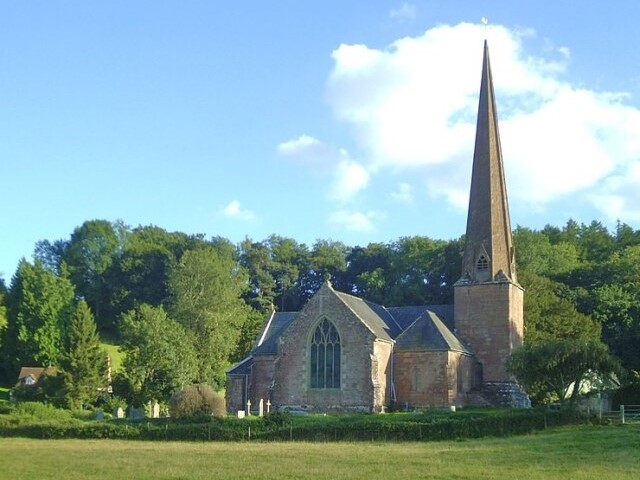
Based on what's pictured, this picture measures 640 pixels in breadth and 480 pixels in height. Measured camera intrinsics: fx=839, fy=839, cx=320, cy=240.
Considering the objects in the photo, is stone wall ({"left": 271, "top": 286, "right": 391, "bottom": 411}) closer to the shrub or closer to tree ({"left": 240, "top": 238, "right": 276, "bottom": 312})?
the shrub

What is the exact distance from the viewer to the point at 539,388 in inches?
1847

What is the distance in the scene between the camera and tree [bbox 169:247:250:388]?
239 feet

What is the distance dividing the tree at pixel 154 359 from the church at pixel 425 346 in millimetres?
6529

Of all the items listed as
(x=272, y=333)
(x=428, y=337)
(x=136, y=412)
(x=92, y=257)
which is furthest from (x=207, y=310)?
(x=92, y=257)

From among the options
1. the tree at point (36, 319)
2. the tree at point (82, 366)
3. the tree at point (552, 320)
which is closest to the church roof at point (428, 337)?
the tree at point (552, 320)

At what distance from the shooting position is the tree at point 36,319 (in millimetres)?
79250

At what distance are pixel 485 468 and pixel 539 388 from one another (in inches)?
929

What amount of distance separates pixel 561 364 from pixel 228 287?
132 ft

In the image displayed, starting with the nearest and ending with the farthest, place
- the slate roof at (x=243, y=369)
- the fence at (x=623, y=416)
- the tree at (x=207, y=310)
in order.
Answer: the fence at (x=623, y=416) → the slate roof at (x=243, y=369) → the tree at (x=207, y=310)

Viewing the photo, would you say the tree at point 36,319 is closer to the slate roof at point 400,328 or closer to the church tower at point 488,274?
the slate roof at point 400,328

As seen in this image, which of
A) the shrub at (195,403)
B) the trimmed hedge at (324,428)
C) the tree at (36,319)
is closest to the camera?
the trimmed hedge at (324,428)

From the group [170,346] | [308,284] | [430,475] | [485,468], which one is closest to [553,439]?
[485,468]

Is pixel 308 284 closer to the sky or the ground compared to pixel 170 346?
closer to the sky

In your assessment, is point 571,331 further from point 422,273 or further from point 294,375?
point 422,273
